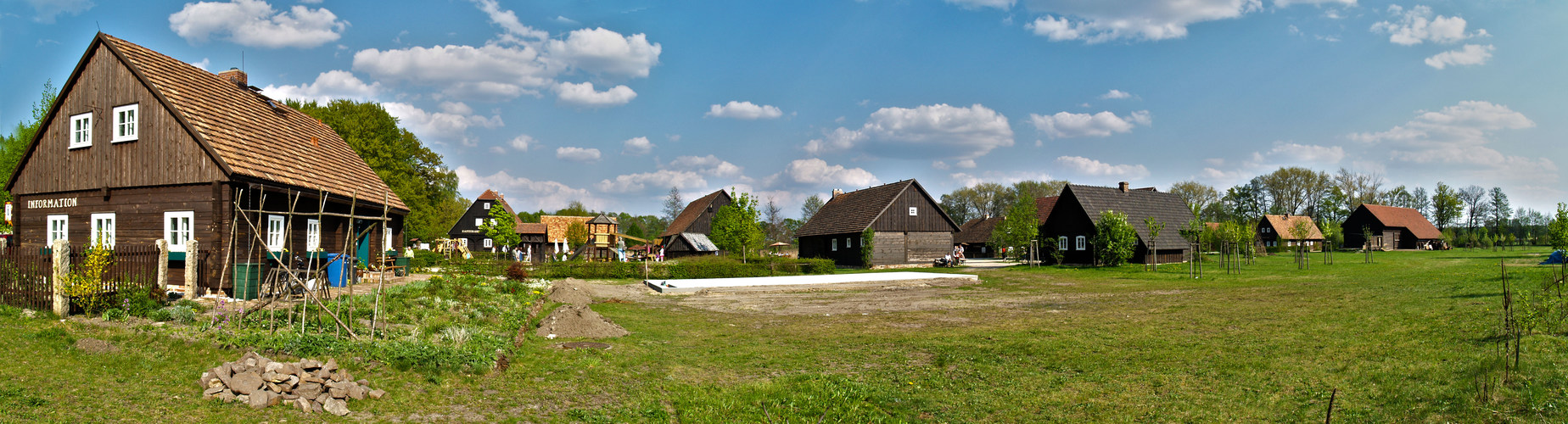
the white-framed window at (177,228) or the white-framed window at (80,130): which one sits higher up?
the white-framed window at (80,130)

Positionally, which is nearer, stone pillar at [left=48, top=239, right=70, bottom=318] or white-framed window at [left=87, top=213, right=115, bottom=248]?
stone pillar at [left=48, top=239, right=70, bottom=318]

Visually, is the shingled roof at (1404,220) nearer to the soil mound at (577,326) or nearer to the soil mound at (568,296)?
the soil mound at (568,296)

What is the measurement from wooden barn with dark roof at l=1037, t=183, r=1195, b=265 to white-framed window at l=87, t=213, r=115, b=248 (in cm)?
4154

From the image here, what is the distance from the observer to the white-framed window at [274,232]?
18.1m

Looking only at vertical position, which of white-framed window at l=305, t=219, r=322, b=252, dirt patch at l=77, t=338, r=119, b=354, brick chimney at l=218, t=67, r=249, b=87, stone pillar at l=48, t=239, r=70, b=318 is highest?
brick chimney at l=218, t=67, r=249, b=87

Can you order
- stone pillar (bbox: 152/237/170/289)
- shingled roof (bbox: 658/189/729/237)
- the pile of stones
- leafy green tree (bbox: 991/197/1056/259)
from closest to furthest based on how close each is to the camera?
1. the pile of stones
2. stone pillar (bbox: 152/237/170/289)
3. leafy green tree (bbox: 991/197/1056/259)
4. shingled roof (bbox: 658/189/729/237)

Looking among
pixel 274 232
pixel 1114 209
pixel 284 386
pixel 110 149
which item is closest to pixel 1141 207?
pixel 1114 209

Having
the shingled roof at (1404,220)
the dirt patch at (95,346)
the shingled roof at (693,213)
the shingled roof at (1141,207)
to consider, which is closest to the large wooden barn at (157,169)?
the dirt patch at (95,346)

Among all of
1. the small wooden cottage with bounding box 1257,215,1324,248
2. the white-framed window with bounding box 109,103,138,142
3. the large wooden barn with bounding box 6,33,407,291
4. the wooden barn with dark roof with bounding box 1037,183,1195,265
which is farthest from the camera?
the small wooden cottage with bounding box 1257,215,1324,248

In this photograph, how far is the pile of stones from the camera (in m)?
6.79

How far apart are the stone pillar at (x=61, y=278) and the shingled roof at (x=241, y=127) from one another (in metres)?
4.66

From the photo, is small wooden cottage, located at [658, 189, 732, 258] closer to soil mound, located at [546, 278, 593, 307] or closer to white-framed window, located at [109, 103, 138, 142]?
soil mound, located at [546, 278, 593, 307]

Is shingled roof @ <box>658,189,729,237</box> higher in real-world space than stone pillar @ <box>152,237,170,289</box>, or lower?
higher

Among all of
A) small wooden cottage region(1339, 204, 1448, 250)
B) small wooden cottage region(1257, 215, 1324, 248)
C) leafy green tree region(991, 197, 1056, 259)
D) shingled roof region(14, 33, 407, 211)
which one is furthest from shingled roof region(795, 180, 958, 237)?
small wooden cottage region(1339, 204, 1448, 250)
